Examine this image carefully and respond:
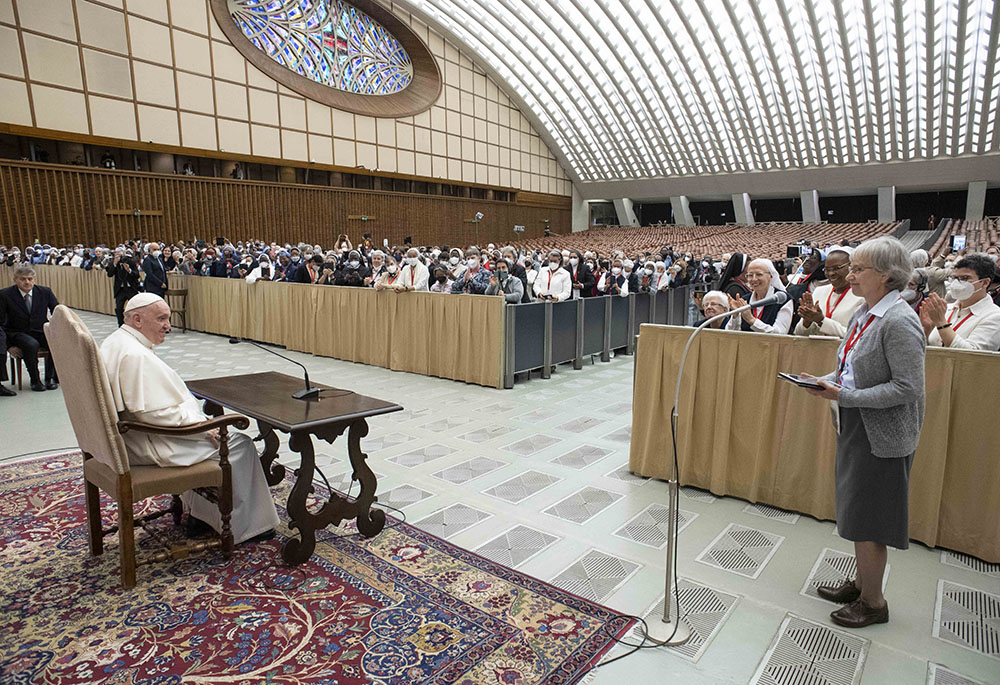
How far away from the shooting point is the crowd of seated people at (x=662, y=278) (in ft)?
11.3

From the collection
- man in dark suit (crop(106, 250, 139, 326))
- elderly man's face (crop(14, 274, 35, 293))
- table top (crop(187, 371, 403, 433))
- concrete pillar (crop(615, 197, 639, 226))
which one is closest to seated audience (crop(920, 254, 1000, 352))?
table top (crop(187, 371, 403, 433))

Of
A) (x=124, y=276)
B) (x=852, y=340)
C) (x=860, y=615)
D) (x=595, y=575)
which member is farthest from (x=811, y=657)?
(x=124, y=276)

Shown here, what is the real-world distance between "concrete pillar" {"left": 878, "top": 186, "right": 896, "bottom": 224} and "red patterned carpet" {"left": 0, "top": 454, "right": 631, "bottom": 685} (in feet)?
109

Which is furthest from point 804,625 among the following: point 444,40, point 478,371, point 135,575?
point 444,40

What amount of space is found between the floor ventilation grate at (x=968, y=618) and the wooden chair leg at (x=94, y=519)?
3897 millimetres

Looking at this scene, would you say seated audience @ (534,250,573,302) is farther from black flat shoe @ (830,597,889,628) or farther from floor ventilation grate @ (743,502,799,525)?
black flat shoe @ (830,597,889,628)

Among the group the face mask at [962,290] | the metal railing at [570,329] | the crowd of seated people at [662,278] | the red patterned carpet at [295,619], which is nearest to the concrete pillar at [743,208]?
the crowd of seated people at [662,278]

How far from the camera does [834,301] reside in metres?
3.86

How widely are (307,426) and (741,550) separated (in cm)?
234

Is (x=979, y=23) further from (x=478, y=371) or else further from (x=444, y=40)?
(x=478, y=371)

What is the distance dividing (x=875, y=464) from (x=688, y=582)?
3.39 feet

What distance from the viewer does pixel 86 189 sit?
57.1ft

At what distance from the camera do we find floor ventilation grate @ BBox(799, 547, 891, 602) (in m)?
2.78

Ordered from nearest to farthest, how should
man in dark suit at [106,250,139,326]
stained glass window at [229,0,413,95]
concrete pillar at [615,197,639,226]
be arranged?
man in dark suit at [106,250,139,326]
stained glass window at [229,0,413,95]
concrete pillar at [615,197,639,226]
